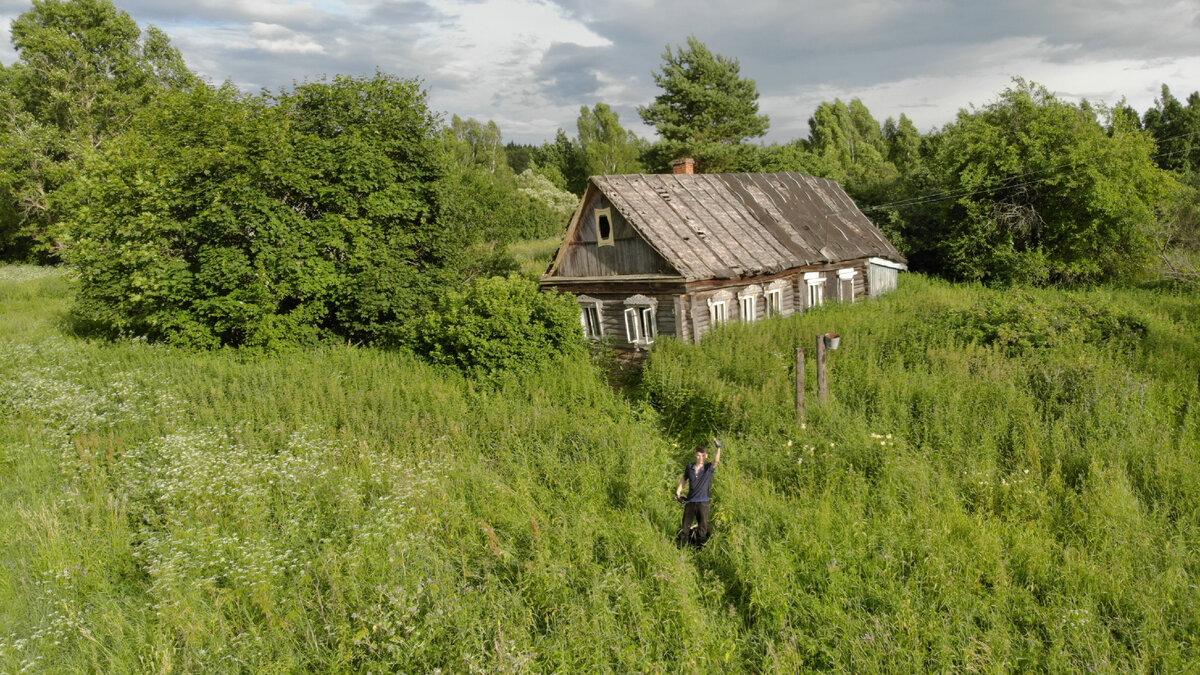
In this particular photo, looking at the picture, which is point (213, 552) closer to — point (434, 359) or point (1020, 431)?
point (434, 359)

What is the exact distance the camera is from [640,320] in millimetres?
15211

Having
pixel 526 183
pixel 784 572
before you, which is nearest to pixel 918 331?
pixel 784 572

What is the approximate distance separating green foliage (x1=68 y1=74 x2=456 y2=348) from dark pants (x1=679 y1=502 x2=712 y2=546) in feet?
31.7

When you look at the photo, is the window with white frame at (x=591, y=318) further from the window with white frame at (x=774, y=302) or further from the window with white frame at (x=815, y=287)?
the window with white frame at (x=815, y=287)

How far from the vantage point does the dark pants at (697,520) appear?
6.11m

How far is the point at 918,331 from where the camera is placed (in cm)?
1162

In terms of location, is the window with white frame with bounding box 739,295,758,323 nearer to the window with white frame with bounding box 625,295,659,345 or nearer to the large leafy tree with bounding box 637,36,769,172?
the window with white frame with bounding box 625,295,659,345

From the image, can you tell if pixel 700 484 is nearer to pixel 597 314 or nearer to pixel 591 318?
pixel 597 314

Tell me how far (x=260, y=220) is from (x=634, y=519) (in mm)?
10957

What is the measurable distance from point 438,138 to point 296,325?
5.78 m

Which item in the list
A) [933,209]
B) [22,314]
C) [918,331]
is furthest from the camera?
[933,209]

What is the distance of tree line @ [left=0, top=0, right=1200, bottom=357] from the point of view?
13383 mm

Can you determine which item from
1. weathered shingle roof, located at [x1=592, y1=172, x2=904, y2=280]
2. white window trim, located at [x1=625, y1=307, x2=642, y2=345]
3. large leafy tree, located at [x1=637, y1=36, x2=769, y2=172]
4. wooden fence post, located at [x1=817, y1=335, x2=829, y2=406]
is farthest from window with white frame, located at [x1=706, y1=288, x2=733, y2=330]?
large leafy tree, located at [x1=637, y1=36, x2=769, y2=172]

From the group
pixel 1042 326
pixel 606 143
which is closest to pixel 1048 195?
pixel 1042 326
